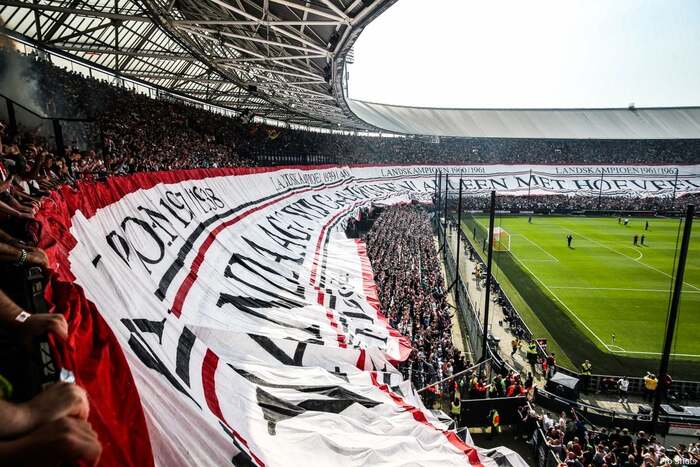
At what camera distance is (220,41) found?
54.7 feet

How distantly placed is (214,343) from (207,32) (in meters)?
11.9

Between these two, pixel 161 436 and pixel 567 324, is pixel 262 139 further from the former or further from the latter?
pixel 161 436

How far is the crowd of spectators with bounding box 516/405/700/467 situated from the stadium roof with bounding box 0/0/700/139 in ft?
38.1

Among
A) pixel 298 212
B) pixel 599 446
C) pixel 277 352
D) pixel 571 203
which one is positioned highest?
pixel 298 212

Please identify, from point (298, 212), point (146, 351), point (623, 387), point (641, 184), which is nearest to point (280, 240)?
point (298, 212)

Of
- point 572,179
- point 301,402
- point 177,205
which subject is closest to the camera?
point 301,402

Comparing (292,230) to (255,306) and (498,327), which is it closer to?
(255,306)

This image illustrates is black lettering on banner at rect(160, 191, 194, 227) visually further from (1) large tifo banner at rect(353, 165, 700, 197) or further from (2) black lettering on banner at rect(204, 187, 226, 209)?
(1) large tifo banner at rect(353, 165, 700, 197)

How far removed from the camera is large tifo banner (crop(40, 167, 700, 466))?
370 centimetres

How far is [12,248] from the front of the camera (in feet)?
9.12

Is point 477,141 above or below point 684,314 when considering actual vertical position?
above

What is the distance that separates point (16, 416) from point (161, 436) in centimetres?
274

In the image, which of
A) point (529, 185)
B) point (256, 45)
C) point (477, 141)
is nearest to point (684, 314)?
point (256, 45)

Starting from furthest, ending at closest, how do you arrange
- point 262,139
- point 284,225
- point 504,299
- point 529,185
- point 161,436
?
1. point 529,185
2. point 262,139
3. point 504,299
4. point 284,225
5. point 161,436
